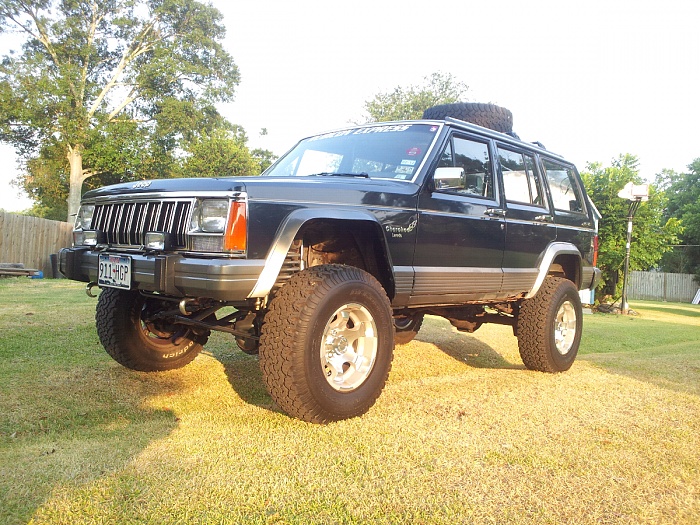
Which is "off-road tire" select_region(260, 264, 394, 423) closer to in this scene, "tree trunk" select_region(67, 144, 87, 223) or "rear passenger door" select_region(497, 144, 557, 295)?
"rear passenger door" select_region(497, 144, 557, 295)

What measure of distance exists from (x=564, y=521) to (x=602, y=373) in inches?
138

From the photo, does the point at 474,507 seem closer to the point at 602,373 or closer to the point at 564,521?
the point at 564,521

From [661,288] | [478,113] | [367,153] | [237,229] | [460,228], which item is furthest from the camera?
[661,288]

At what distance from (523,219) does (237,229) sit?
3.04 meters

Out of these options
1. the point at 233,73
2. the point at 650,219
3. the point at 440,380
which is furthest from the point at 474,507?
the point at 233,73

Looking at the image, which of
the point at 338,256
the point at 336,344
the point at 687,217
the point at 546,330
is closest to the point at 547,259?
the point at 546,330

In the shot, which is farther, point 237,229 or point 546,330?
point 546,330

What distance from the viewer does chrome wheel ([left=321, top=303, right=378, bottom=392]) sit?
3.61 metres

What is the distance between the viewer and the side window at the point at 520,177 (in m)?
5.24

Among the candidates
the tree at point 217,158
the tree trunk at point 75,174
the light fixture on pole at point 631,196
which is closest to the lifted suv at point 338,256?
the light fixture on pole at point 631,196

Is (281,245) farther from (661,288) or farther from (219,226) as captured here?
(661,288)

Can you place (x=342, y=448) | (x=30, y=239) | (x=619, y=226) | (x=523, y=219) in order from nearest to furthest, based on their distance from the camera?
(x=342, y=448), (x=523, y=219), (x=619, y=226), (x=30, y=239)

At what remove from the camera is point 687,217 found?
3853cm

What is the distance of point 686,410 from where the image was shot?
13.3 ft
